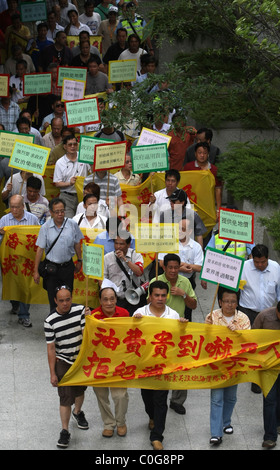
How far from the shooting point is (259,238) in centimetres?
1426

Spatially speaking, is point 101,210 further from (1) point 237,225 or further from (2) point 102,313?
(2) point 102,313

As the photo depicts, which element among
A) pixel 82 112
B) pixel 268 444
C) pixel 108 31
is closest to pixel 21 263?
pixel 82 112

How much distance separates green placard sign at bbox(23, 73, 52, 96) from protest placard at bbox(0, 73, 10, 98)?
63 centimetres

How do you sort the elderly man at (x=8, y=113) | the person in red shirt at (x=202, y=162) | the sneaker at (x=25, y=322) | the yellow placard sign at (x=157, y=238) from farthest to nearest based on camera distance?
the elderly man at (x=8, y=113) → the person in red shirt at (x=202, y=162) → the sneaker at (x=25, y=322) → the yellow placard sign at (x=157, y=238)

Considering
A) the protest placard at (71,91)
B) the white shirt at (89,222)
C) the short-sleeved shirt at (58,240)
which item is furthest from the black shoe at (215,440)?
the protest placard at (71,91)

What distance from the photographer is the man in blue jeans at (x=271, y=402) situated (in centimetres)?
987

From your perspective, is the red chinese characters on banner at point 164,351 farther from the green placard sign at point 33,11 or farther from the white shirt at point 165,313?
the green placard sign at point 33,11

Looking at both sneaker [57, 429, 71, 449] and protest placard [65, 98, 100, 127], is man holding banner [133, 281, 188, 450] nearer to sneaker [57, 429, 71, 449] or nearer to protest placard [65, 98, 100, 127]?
sneaker [57, 429, 71, 449]

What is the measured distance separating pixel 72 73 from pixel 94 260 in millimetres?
7261

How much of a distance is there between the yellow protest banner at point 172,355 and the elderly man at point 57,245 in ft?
6.74

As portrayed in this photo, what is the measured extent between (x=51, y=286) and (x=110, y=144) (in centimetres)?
258

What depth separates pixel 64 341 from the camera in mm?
9812

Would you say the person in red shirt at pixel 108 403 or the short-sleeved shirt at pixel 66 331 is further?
the person in red shirt at pixel 108 403

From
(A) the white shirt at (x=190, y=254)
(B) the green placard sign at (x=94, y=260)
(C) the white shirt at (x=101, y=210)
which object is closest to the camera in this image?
(B) the green placard sign at (x=94, y=260)
